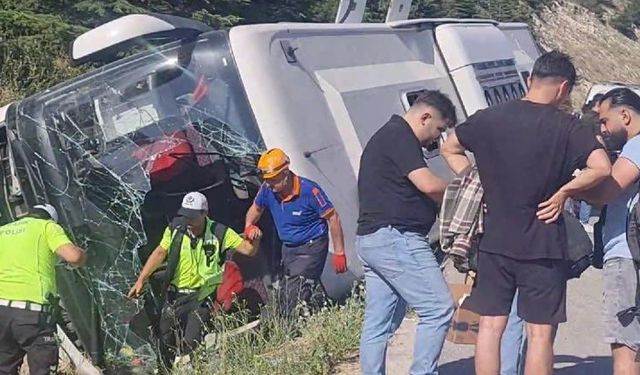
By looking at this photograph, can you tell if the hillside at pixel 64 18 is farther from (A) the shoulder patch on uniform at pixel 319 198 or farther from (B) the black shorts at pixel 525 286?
(B) the black shorts at pixel 525 286

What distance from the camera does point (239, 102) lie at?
722cm

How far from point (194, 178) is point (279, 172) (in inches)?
28.5

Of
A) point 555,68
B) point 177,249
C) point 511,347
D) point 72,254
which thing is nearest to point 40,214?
point 72,254

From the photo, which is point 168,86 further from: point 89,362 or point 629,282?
point 629,282

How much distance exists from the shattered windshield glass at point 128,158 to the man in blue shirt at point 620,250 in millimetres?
2976

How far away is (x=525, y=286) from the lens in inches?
175

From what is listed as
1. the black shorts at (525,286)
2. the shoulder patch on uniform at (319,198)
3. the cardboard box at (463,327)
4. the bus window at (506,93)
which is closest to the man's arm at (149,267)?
the shoulder patch on uniform at (319,198)

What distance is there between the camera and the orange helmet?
6.74m

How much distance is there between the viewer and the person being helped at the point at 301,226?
7039 millimetres

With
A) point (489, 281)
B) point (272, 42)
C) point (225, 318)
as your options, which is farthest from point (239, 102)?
point (489, 281)

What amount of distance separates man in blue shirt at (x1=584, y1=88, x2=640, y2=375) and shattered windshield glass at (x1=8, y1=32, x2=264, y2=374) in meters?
2.98

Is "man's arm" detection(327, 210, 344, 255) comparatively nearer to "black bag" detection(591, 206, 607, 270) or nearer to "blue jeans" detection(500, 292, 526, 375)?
"blue jeans" detection(500, 292, 526, 375)

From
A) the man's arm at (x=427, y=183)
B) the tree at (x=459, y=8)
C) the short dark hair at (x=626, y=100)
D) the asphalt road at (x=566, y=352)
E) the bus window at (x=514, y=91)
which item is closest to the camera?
the short dark hair at (x=626, y=100)

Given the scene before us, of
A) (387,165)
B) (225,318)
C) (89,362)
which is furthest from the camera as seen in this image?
(89,362)
